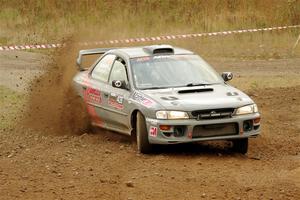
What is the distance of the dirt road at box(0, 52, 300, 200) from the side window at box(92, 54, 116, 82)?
0.91 metres

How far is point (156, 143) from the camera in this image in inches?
453

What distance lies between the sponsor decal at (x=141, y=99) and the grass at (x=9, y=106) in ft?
11.1

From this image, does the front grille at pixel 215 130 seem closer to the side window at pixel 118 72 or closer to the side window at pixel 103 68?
the side window at pixel 118 72

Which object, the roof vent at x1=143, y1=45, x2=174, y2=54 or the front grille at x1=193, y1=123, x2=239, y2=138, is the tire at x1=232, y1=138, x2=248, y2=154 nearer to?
the front grille at x1=193, y1=123, x2=239, y2=138

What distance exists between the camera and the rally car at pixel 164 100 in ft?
37.3

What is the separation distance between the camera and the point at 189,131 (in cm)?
1131

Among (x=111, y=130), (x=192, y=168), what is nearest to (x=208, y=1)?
(x=111, y=130)

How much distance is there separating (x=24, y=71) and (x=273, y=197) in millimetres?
16315

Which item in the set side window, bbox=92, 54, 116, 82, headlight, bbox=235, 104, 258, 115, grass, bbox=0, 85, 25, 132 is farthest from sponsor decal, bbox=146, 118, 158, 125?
grass, bbox=0, 85, 25, 132

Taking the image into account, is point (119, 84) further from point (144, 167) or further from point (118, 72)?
point (144, 167)

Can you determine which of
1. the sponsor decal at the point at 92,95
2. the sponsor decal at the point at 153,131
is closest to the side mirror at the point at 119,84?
the sponsor decal at the point at 92,95

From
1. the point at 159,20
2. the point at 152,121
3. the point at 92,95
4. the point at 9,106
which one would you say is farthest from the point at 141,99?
the point at 159,20

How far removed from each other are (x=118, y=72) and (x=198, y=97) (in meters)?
1.87

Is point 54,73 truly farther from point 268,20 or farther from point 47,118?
point 268,20
